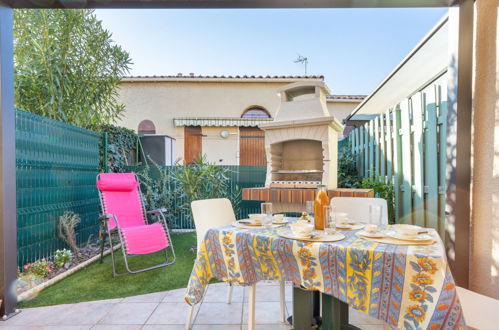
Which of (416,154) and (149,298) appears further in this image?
(416,154)

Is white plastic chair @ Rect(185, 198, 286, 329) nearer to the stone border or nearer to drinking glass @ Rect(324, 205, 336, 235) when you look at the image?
drinking glass @ Rect(324, 205, 336, 235)

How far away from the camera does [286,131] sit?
4.06 meters

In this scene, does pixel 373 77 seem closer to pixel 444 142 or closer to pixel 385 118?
pixel 385 118

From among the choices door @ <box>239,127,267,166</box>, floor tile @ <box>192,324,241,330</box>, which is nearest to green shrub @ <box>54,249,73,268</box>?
floor tile @ <box>192,324,241,330</box>

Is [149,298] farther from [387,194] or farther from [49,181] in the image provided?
[387,194]

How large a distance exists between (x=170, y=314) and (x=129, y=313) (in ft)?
1.18

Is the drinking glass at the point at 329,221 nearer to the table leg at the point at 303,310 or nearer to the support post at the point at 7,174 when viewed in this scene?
the table leg at the point at 303,310

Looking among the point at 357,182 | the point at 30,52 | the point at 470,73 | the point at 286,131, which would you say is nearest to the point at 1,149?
the point at 30,52

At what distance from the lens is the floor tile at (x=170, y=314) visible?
7.42 ft

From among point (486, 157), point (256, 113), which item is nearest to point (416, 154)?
point (486, 157)

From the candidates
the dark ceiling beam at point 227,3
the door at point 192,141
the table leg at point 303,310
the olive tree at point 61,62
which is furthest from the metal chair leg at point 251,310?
the door at point 192,141

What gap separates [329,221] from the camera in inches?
70.7

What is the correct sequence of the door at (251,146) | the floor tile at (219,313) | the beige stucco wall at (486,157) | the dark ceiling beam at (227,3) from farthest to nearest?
the door at (251,146) < the dark ceiling beam at (227,3) < the floor tile at (219,313) < the beige stucco wall at (486,157)

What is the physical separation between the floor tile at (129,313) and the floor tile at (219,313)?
0.45 metres
